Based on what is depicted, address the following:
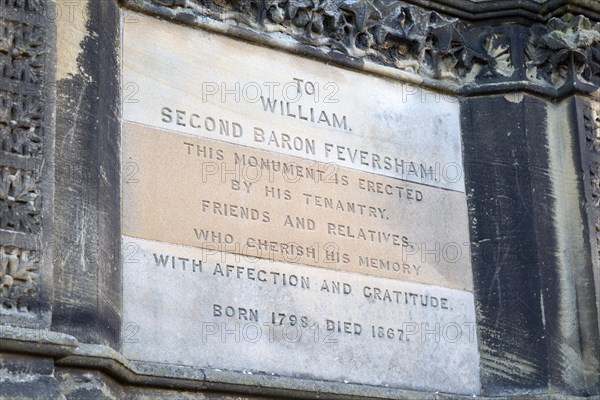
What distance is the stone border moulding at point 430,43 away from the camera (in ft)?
31.1

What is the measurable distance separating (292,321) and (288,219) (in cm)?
61

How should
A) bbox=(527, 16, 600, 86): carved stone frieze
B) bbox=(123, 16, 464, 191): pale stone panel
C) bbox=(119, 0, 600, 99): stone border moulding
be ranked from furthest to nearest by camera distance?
bbox=(527, 16, 600, 86): carved stone frieze
bbox=(119, 0, 600, 99): stone border moulding
bbox=(123, 16, 464, 191): pale stone panel

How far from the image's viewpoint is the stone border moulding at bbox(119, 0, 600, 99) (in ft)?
31.1

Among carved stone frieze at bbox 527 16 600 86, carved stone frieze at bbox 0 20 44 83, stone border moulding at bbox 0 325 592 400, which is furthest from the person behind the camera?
carved stone frieze at bbox 527 16 600 86

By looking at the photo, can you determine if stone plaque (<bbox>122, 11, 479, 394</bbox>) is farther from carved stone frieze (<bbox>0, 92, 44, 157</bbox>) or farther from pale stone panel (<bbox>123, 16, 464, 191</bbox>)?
carved stone frieze (<bbox>0, 92, 44, 157</bbox>)

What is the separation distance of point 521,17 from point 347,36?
1.27 m

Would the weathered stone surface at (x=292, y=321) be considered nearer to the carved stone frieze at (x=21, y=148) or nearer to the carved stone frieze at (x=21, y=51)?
the carved stone frieze at (x=21, y=148)

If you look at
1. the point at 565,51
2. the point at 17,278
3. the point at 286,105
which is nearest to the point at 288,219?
the point at 286,105

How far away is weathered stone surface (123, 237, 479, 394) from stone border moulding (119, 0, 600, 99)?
56.0 inches

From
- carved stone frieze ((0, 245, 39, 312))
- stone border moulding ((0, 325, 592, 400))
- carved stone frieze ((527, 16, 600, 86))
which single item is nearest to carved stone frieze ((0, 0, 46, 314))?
carved stone frieze ((0, 245, 39, 312))

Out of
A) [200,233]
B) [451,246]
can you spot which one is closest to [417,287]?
[451,246]

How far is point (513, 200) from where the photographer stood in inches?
388

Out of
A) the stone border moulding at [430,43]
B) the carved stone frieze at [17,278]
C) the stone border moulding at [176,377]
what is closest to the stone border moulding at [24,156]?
the carved stone frieze at [17,278]

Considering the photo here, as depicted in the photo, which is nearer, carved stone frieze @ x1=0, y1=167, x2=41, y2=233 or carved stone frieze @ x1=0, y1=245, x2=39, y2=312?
carved stone frieze @ x1=0, y1=245, x2=39, y2=312
